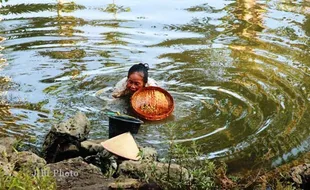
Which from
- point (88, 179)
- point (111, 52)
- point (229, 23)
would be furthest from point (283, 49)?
point (88, 179)

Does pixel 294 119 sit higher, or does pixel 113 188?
pixel 113 188

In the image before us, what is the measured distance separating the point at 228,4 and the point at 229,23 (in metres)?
1.99

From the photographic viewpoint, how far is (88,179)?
4.78 m

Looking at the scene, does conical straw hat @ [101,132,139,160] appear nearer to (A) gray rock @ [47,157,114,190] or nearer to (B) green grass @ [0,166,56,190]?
(A) gray rock @ [47,157,114,190]

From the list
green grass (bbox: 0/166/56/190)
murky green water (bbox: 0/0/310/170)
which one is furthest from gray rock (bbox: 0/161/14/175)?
murky green water (bbox: 0/0/310/170)

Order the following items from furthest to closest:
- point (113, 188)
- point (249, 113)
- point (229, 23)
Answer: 1. point (229, 23)
2. point (249, 113)
3. point (113, 188)

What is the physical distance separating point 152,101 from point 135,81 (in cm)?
58

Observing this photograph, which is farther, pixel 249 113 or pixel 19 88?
pixel 19 88

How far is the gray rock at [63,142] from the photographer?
5633 millimetres

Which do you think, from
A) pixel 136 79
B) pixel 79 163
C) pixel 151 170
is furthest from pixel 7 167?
pixel 136 79

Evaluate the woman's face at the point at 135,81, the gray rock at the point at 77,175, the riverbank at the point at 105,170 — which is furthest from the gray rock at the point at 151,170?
the woman's face at the point at 135,81

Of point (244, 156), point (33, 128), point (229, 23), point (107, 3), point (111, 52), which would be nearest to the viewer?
point (244, 156)

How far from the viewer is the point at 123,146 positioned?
5367 mm

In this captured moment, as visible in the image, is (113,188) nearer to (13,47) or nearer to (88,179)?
(88,179)
